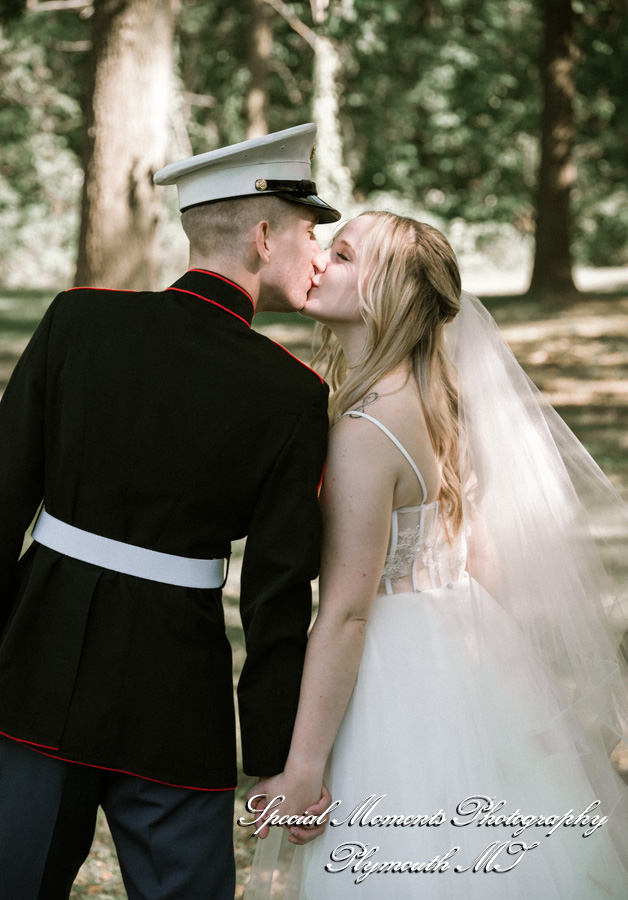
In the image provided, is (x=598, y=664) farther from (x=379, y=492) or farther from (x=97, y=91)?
(x=97, y=91)

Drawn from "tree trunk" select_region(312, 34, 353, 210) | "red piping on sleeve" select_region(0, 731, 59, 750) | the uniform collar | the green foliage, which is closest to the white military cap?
the uniform collar

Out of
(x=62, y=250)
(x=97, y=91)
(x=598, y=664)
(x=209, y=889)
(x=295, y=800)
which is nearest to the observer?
(x=209, y=889)

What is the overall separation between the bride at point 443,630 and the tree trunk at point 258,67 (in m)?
18.0

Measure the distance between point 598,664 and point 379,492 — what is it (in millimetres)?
891

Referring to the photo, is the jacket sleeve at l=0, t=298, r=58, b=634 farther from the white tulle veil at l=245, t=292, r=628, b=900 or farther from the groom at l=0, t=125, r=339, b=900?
the white tulle veil at l=245, t=292, r=628, b=900

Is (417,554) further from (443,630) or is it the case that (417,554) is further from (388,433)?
(388,433)

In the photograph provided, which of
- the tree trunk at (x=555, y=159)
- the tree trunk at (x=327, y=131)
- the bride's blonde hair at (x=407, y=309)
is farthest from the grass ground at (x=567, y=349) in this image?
the tree trunk at (x=327, y=131)

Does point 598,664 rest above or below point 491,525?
below

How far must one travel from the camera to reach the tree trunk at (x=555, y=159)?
46.4ft

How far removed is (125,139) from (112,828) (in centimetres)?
553

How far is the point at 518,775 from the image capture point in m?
2.56

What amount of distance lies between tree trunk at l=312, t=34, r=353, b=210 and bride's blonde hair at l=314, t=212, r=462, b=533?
16.5 meters

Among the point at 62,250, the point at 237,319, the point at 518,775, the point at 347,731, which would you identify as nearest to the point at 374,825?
the point at 347,731

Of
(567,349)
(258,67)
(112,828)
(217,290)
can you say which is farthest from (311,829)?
(258,67)
